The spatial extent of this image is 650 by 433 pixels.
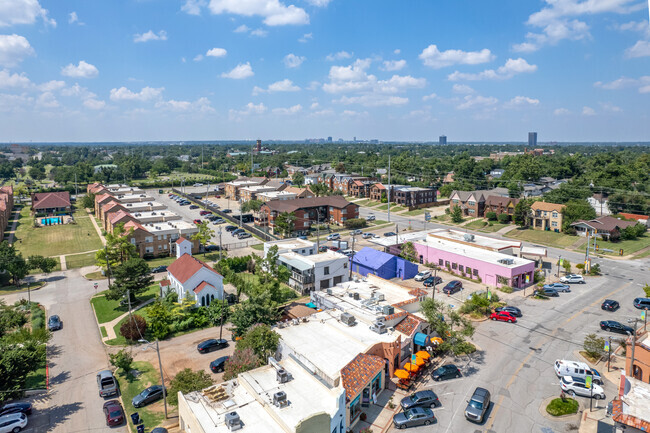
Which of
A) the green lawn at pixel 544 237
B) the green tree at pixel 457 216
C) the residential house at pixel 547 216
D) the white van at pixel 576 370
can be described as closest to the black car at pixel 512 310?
the white van at pixel 576 370

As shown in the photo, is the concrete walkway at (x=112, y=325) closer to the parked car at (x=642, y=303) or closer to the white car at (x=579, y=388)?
the white car at (x=579, y=388)

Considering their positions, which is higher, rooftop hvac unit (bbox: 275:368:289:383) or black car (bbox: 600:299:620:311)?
rooftop hvac unit (bbox: 275:368:289:383)

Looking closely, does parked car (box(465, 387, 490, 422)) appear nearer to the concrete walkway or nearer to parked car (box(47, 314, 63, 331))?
the concrete walkway

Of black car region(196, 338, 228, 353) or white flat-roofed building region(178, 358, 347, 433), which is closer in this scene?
white flat-roofed building region(178, 358, 347, 433)

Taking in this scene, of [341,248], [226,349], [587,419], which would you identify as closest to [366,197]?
[341,248]

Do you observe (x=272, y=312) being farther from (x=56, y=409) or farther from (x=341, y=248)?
(x=341, y=248)

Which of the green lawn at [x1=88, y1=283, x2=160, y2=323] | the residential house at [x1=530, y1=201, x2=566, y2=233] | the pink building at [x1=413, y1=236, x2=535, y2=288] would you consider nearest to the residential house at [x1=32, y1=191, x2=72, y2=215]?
the green lawn at [x1=88, y1=283, x2=160, y2=323]

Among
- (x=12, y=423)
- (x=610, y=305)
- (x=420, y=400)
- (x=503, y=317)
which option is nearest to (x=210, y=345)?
(x=12, y=423)

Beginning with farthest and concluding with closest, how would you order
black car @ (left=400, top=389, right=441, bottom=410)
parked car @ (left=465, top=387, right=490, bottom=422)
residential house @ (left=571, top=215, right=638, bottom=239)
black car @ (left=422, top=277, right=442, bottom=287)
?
residential house @ (left=571, top=215, right=638, bottom=239) < black car @ (left=422, top=277, right=442, bottom=287) < black car @ (left=400, top=389, right=441, bottom=410) < parked car @ (left=465, top=387, right=490, bottom=422)
